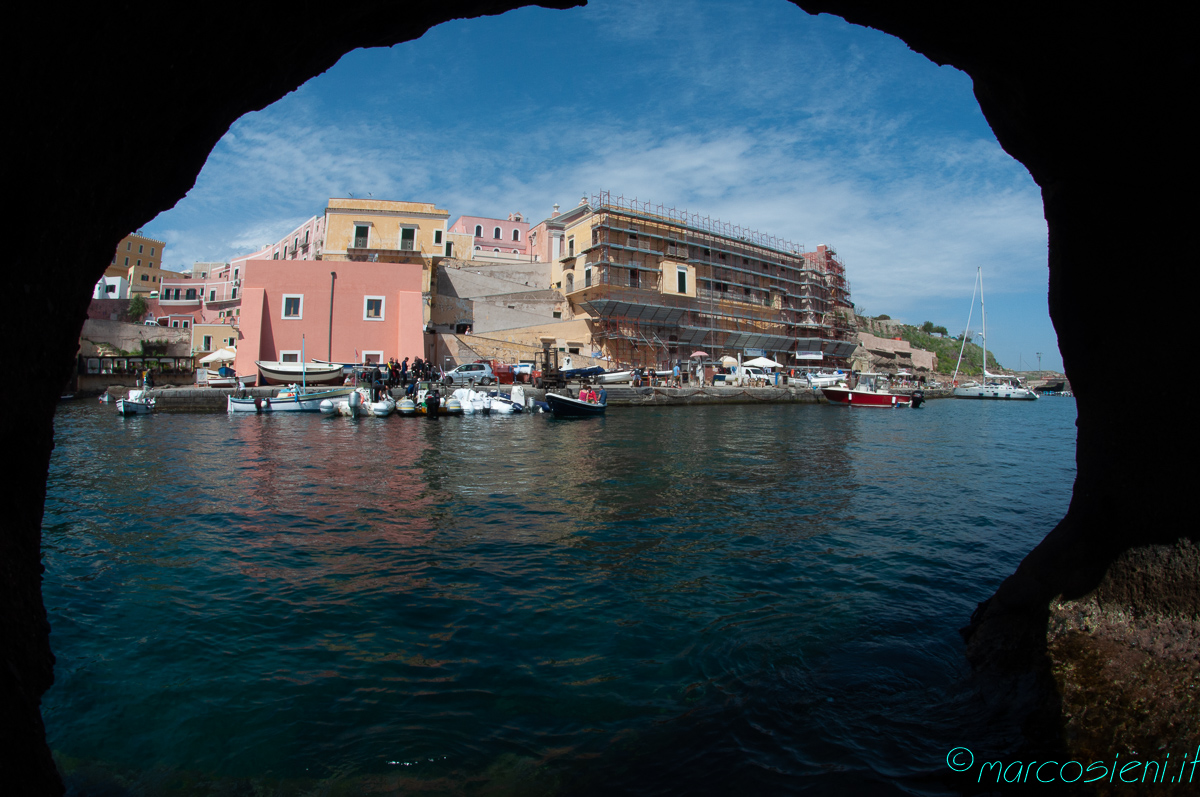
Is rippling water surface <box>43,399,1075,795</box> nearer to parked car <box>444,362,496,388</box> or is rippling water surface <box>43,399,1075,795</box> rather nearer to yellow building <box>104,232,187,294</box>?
parked car <box>444,362,496,388</box>

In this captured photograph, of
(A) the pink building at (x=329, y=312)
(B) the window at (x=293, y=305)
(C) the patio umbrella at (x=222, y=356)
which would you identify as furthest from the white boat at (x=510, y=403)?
(C) the patio umbrella at (x=222, y=356)

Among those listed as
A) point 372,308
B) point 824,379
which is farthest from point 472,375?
point 824,379

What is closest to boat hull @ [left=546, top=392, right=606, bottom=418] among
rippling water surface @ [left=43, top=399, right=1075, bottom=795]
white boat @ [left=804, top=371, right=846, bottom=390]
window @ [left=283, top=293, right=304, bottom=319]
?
window @ [left=283, top=293, right=304, bottom=319]

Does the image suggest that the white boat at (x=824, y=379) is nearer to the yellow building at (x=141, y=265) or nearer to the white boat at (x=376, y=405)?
the white boat at (x=376, y=405)

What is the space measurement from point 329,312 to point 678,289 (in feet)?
97.6

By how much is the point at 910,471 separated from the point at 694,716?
12345 millimetres

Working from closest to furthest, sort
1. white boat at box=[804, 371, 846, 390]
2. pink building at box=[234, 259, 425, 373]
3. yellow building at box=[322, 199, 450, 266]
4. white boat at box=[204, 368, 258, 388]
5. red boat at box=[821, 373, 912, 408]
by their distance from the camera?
white boat at box=[204, 368, 258, 388], pink building at box=[234, 259, 425, 373], yellow building at box=[322, 199, 450, 266], red boat at box=[821, 373, 912, 408], white boat at box=[804, 371, 846, 390]

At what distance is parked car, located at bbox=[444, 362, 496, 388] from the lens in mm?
34900

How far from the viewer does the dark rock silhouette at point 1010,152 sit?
2.03 metres

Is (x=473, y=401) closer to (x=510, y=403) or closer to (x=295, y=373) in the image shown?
(x=510, y=403)

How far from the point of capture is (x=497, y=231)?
61062mm

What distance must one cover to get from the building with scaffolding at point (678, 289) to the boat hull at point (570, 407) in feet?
62.4

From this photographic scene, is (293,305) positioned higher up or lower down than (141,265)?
lower down

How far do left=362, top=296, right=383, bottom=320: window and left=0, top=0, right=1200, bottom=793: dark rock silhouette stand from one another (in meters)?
35.9
